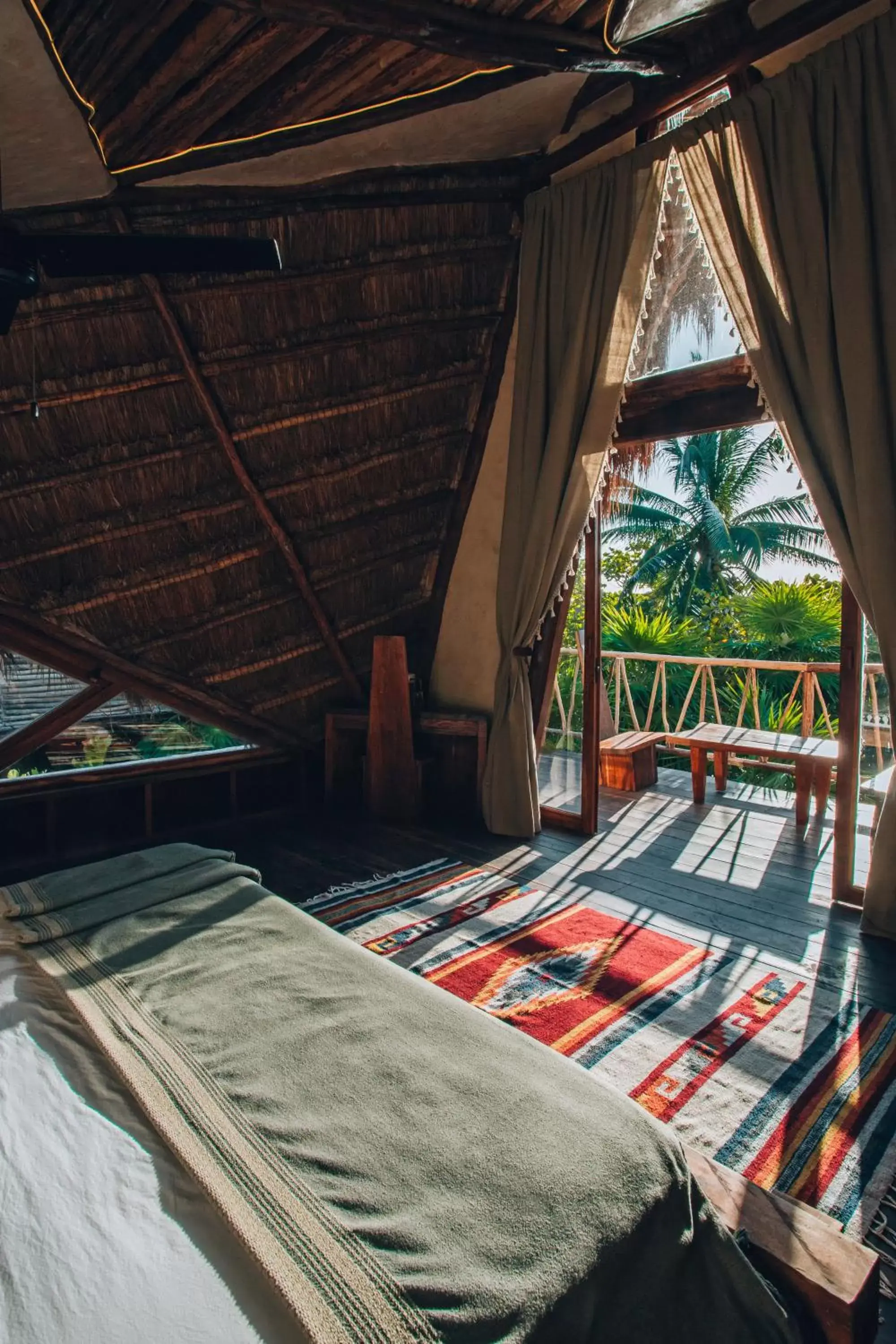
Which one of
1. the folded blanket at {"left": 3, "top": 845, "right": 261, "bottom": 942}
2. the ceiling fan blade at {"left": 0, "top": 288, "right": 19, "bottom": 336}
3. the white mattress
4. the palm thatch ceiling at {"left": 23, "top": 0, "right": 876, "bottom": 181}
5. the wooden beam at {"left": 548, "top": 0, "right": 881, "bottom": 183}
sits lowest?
the white mattress

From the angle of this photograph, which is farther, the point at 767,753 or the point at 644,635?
the point at 644,635

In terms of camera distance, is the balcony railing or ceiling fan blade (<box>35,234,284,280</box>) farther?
the balcony railing

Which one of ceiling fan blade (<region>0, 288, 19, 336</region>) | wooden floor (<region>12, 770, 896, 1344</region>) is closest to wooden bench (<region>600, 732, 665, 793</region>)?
wooden floor (<region>12, 770, 896, 1344</region>)

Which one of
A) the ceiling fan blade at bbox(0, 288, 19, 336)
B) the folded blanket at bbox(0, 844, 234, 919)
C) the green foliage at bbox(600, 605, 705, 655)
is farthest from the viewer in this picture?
the green foliage at bbox(600, 605, 705, 655)

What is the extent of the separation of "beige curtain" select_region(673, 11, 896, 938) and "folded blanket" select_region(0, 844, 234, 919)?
92.9 inches

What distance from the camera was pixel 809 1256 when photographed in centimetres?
104

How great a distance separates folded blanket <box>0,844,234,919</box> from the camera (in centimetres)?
177

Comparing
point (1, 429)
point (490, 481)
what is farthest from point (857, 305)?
point (1, 429)

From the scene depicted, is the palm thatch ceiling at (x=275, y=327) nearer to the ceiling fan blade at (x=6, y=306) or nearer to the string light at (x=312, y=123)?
the string light at (x=312, y=123)

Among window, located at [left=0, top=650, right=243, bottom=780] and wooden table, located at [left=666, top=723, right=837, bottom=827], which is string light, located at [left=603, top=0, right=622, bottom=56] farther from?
window, located at [left=0, top=650, right=243, bottom=780]

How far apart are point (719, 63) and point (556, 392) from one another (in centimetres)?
139

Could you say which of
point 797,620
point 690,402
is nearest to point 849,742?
point 690,402

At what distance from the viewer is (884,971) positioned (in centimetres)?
263

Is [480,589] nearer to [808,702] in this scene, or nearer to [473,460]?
[473,460]
